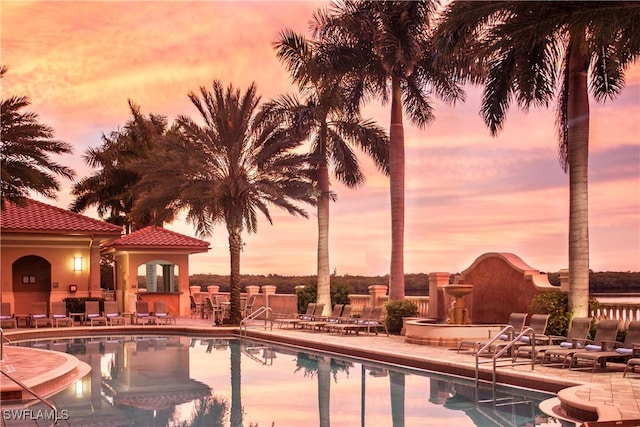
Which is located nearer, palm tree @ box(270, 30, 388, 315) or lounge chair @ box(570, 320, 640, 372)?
lounge chair @ box(570, 320, 640, 372)

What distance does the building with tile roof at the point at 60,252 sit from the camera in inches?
1293

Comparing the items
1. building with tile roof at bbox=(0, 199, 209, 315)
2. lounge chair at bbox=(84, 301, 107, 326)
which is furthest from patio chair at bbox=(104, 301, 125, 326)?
building with tile roof at bbox=(0, 199, 209, 315)

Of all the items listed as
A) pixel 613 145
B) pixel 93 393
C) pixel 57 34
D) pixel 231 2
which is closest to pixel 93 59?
pixel 57 34

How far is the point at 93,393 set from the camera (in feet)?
51.1

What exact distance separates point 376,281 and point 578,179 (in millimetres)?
37950

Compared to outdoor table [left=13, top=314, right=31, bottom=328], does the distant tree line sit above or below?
above

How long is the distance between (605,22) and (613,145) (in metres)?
19.1

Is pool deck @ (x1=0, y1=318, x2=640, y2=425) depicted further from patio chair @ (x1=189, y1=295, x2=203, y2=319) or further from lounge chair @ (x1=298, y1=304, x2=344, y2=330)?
patio chair @ (x1=189, y1=295, x2=203, y2=319)

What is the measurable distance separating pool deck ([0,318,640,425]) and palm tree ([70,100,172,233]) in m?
19.7

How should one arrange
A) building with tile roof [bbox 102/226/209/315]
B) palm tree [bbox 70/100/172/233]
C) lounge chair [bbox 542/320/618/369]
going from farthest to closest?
1. palm tree [bbox 70/100/172/233]
2. building with tile roof [bbox 102/226/209/315]
3. lounge chair [bbox 542/320/618/369]

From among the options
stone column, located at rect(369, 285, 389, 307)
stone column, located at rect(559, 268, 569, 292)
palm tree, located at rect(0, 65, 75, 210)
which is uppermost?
palm tree, located at rect(0, 65, 75, 210)

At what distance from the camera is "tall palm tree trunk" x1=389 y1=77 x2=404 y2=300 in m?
26.8

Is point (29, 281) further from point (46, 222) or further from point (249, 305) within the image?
point (249, 305)

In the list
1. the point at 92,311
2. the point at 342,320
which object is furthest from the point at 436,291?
the point at 92,311
